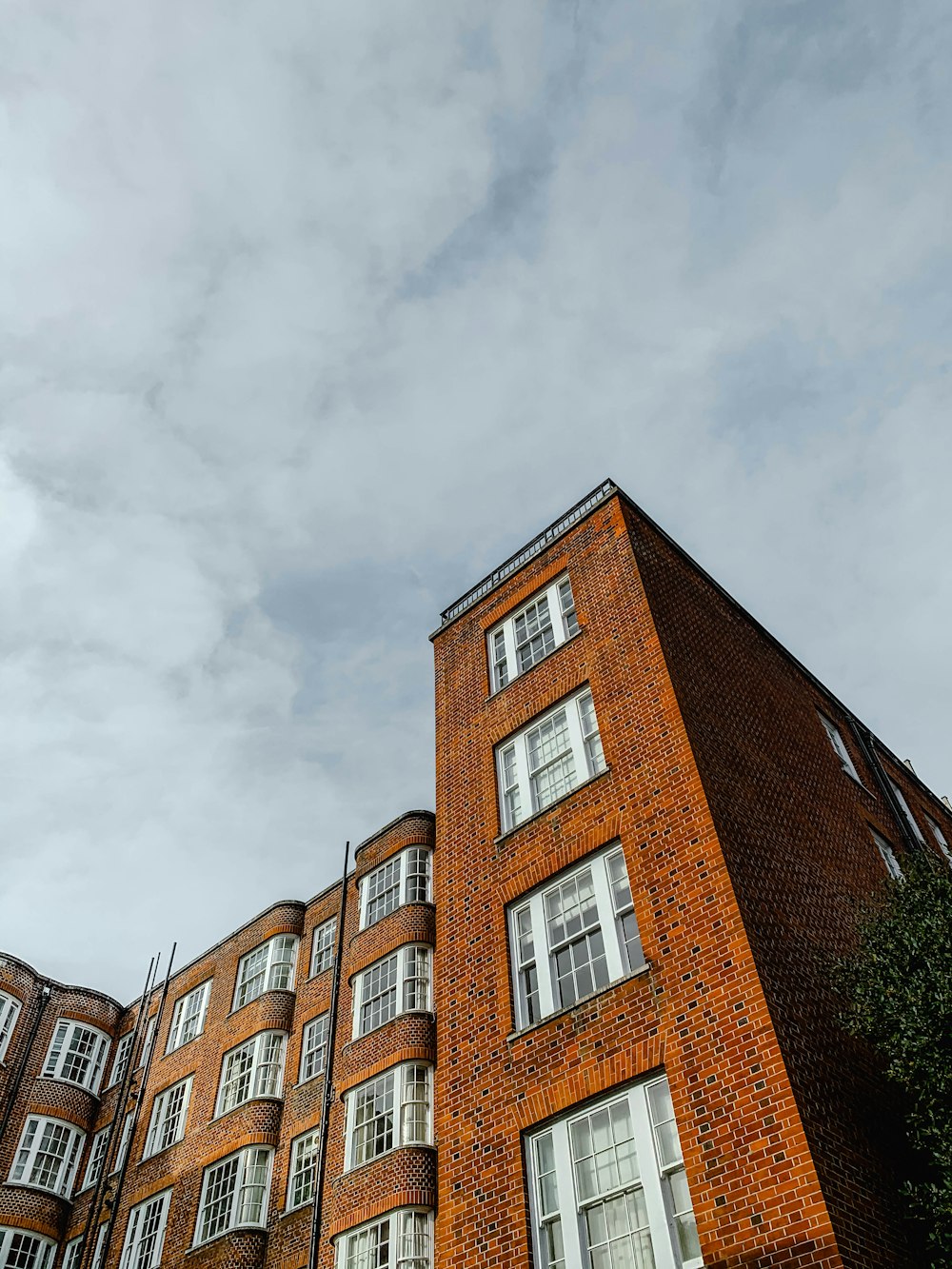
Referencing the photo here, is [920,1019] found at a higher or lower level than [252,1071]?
lower

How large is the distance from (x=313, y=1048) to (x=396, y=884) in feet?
16.8

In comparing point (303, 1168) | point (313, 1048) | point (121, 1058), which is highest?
point (121, 1058)

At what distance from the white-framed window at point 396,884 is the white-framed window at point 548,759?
27.7 ft

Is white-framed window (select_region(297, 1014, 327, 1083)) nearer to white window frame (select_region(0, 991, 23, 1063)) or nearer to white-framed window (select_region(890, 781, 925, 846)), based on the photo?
white window frame (select_region(0, 991, 23, 1063))

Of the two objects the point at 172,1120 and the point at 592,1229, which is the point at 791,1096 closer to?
the point at 592,1229

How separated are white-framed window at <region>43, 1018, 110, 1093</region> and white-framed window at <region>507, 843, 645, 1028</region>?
84.8 ft

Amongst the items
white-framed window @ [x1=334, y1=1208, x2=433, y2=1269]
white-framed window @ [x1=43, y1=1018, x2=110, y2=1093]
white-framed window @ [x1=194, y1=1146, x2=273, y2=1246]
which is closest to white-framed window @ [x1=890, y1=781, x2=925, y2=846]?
white-framed window @ [x1=334, y1=1208, x2=433, y2=1269]

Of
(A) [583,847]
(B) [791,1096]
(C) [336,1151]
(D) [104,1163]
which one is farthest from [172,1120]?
(B) [791,1096]

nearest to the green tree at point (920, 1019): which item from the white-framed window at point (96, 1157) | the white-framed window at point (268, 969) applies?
the white-framed window at point (268, 969)

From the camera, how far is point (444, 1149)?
15039mm

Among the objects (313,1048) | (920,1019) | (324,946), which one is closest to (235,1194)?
(313,1048)

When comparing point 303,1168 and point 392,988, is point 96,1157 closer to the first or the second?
point 303,1168

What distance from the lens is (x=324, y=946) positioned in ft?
98.3

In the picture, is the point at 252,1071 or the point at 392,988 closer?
the point at 392,988
